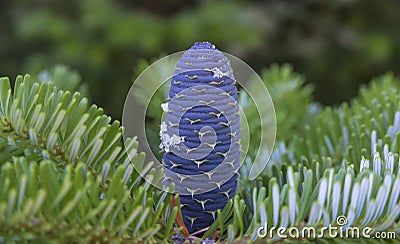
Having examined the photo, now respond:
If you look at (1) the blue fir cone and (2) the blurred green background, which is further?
(2) the blurred green background

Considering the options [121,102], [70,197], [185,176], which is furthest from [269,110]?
[121,102]

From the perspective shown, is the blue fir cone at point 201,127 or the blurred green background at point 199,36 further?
the blurred green background at point 199,36

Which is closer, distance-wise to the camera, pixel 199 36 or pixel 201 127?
pixel 201 127

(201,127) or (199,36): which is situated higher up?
(199,36)

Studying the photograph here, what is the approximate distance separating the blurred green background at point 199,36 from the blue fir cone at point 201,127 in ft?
2.92

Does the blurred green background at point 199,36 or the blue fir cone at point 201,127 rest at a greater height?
the blurred green background at point 199,36

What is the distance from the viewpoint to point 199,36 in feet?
4.32

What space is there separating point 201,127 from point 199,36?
1.01m

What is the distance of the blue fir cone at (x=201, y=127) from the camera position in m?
0.34

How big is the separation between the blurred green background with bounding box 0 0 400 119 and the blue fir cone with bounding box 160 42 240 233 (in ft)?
2.92

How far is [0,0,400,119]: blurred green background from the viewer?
1315 mm

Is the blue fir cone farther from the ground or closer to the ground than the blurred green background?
closer to the ground

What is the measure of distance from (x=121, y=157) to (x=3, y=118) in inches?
3.3

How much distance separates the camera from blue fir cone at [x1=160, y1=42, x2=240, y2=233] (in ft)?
1.11
